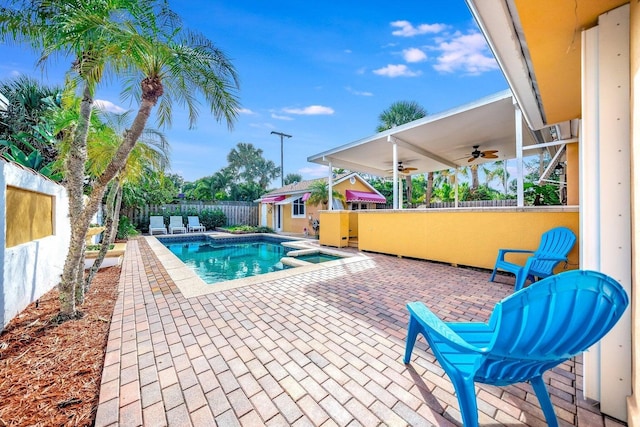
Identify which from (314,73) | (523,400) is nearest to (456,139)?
→ (314,73)

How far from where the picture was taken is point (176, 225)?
20156 millimetres

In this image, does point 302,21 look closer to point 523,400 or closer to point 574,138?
point 574,138

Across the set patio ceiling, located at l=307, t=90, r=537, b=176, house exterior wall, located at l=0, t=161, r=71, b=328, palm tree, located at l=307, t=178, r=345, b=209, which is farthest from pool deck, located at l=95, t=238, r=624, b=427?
palm tree, located at l=307, t=178, r=345, b=209

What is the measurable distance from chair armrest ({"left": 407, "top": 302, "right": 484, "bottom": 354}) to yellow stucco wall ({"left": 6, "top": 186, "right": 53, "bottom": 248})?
6.13 m

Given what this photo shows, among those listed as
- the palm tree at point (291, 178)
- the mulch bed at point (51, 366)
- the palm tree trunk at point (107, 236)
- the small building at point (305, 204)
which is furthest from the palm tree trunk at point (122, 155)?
the palm tree at point (291, 178)

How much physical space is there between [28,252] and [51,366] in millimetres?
2920

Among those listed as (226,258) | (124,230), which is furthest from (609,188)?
(124,230)

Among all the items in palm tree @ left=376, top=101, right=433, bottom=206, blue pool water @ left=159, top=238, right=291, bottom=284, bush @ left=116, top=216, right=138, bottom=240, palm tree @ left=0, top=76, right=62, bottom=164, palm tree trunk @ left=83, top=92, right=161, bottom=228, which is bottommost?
blue pool water @ left=159, top=238, right=291, bottom=284

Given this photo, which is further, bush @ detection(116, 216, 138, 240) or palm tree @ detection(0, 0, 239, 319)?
bush @ detection(116, 216, 138, 240)

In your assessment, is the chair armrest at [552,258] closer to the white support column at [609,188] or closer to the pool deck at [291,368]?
the pool deck at [291,368]

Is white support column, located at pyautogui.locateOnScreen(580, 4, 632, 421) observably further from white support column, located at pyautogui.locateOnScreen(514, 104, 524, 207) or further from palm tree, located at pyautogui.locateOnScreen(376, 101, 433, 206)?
palm tree, located at pyautogui.locateOnScreen(376, 101, 433, 206)

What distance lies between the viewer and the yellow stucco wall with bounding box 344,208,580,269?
21.1 ft

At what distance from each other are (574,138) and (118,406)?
496 inches

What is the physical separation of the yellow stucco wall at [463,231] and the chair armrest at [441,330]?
5975 millimetres
